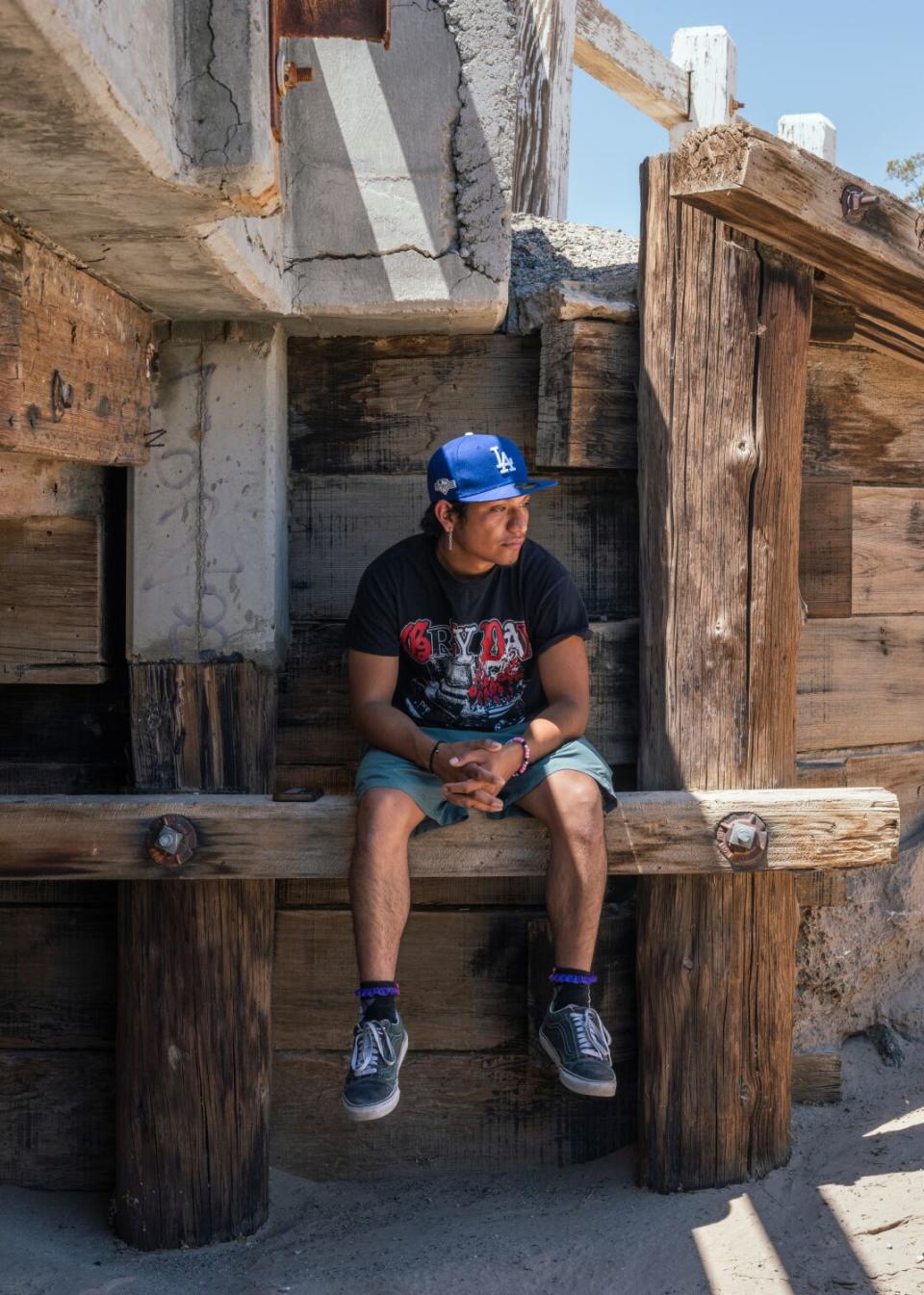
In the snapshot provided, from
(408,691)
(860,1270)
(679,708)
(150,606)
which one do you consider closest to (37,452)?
(150,606)

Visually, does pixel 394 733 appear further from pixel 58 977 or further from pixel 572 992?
pixel 58 977

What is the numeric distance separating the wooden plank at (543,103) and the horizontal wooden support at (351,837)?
322cm

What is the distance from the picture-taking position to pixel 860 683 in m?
3.88

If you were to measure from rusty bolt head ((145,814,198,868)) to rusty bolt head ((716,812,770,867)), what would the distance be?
128 centimetres

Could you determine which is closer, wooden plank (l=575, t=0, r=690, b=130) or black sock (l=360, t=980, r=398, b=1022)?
black sock (l=360, t=980, r=398, b=1022)

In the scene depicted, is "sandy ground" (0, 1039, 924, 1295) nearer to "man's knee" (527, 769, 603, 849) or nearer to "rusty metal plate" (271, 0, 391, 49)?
"man's knee" (527, 769, 603, 849)

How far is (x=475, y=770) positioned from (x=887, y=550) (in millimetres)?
1757

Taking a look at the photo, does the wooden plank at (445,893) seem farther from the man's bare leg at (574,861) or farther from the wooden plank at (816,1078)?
the wooden plank at (816,1078)

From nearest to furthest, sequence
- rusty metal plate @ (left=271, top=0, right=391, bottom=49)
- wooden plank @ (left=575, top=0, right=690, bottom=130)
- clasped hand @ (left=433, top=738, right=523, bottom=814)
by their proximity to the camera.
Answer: rusty metal plate @ (left=271, top=0, right=391, bottom=49) → clasped hand @ (left=433, top=738, right=523, bottom=814) → wooden plank @ (left=575, top=0, right=690, bottom=130)

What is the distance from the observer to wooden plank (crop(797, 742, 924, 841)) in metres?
3.71

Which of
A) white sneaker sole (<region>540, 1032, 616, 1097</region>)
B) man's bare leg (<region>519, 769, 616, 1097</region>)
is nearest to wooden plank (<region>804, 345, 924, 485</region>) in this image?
man's bare leg (<region>519, 769, 616, 1097</region>)

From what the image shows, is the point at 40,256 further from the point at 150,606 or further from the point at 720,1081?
the point at 720,1081

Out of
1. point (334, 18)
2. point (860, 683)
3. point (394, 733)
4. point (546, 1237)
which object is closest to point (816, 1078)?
point (546, 1237)

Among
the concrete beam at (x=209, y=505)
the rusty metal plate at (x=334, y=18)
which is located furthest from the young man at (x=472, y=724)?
the rusty metal plate at (x=334, y=18)
